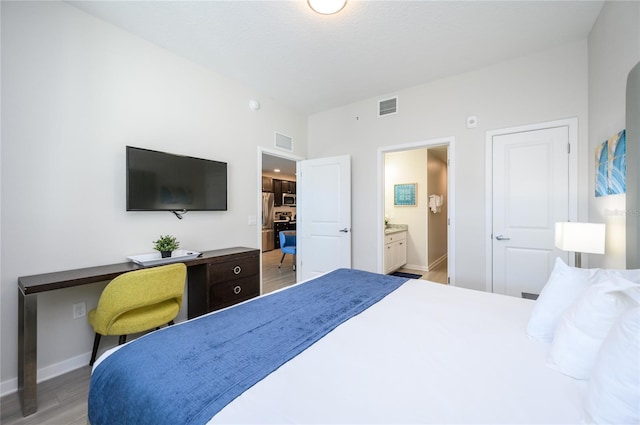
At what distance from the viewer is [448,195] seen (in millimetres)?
3039

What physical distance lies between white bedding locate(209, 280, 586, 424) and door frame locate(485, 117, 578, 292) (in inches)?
68.2

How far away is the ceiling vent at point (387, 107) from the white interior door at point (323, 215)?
30.5 inches

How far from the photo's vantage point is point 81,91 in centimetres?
205

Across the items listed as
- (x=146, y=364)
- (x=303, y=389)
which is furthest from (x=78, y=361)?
(x=303, y=389)

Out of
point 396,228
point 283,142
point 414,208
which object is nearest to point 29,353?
Answer: point 283,142

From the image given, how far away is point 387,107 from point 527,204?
6.66 feet

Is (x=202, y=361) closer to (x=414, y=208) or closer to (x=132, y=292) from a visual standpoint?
(x=132, y=292)

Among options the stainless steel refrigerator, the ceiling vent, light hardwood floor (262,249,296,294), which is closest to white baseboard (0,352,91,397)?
light hardwood floor (262,249,296,294)

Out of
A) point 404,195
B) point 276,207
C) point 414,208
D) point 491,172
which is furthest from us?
point 276,207

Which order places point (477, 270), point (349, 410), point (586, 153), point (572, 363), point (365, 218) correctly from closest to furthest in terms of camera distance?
point (349, 410)
point (572, 363)
point (586, 153)
point (477, 270)
point (365, 218)

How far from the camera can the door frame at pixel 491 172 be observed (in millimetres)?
2477

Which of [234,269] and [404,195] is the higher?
[404,195]

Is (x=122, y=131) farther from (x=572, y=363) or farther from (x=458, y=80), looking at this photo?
(x=458, y=80)

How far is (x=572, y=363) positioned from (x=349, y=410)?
0.80 metres
